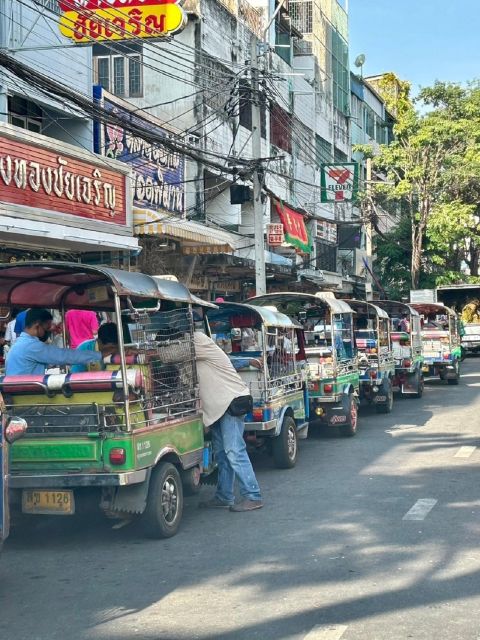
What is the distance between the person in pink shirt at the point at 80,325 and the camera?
1081cm

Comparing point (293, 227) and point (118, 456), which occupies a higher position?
point (293, 227)

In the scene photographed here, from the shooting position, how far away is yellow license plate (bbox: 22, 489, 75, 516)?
7285 mm

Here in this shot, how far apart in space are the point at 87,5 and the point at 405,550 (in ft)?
35.9

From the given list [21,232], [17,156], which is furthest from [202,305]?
[17,156]

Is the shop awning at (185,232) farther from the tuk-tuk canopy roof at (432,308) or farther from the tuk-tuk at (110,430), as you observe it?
the tuk-tuk canopy roof at (432,308)

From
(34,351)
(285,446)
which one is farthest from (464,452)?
(34,351)

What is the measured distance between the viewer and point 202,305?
369 inches

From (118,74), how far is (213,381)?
54.3 ft

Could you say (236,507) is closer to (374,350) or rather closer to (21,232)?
(21,232)

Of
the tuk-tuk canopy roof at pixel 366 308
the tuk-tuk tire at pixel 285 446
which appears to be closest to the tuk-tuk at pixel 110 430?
the tuk-tuk tire at pixel 285 446

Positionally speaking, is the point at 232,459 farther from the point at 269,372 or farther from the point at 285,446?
the point at 269,372

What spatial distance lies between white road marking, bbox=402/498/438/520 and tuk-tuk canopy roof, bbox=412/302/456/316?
19.6 metres

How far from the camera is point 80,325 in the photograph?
11.1m

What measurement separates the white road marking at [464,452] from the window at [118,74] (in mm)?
14529
